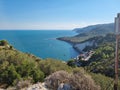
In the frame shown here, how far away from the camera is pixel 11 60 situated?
13773mm

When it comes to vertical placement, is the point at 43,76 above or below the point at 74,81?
below

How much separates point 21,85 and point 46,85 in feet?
4.30

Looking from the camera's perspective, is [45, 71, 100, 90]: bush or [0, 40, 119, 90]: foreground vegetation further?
[0, 40, 119, 90]: foreground vegetation

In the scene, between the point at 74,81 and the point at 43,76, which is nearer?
the point at 74,81

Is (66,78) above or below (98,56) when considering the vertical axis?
above

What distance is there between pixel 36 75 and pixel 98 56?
4006 centimetres

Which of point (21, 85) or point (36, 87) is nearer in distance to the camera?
point (36, 87)

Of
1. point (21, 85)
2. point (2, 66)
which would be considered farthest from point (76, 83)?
point (2, 66)

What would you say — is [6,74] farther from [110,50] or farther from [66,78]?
[110,50]

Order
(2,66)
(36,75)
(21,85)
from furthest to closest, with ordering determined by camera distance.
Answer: (2,66)
(36,75)
(21,85)

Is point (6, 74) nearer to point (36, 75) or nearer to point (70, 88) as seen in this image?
point (36, 75)

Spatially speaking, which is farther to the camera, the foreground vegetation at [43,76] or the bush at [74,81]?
the foreground vegetation at [43,76]

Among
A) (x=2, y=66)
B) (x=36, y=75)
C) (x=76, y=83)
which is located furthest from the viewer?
(x=2, y=66)

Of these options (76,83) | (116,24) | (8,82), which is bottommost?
(8,82)
